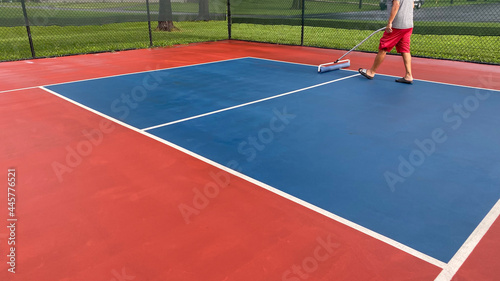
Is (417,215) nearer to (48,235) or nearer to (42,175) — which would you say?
(48,235)

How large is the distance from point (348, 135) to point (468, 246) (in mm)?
2099

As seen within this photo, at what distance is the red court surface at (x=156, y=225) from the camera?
2.35 meters

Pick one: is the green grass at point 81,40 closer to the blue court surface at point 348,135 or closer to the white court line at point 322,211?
the blue court surface at point 348,135

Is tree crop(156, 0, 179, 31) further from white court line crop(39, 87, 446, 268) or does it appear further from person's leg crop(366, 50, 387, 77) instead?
white court line crop(39, 87, 446, 268)

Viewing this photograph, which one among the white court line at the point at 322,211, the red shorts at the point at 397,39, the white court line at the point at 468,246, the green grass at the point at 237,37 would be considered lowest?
the white court line at the point at 468,246

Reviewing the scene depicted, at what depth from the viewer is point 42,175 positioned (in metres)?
3.56

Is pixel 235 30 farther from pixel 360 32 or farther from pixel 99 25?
pixel 99 25

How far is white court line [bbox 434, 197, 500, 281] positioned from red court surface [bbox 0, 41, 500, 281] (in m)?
0.04

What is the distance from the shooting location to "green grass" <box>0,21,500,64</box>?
10258mm

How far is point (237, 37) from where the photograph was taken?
13828 millimetres

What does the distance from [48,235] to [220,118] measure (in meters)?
2.80

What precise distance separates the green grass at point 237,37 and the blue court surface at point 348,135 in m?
3.97

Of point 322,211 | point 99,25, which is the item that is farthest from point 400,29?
point 99,25

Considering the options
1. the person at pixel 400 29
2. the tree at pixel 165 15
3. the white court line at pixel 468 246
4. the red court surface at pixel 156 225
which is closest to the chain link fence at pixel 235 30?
the tree at pixel 165 15
